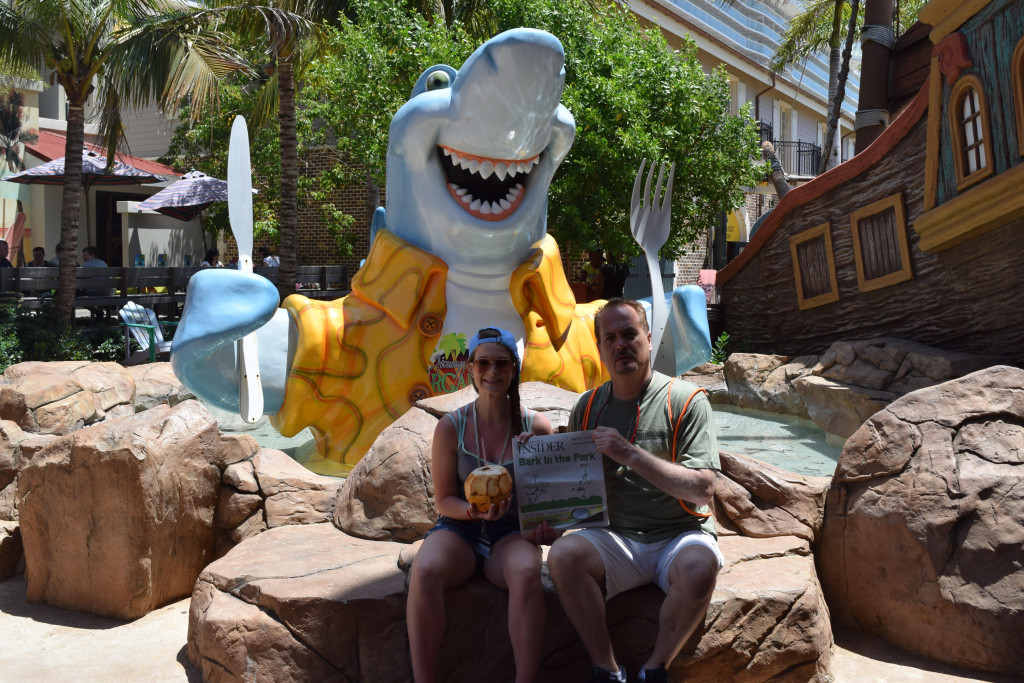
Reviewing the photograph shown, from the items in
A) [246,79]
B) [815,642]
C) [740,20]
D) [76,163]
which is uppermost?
[740,20]

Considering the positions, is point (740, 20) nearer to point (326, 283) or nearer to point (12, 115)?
point (326, 283)

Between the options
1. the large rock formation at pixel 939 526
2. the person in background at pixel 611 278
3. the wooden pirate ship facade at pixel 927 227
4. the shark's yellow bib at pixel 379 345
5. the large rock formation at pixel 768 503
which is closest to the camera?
the large rock formation at pixel 939 526

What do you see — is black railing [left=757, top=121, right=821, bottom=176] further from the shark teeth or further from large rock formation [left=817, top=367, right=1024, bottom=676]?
large rock formation [left=817, top=367, right=1024, bottom=676]

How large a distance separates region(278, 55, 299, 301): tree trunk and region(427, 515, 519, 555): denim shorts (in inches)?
331

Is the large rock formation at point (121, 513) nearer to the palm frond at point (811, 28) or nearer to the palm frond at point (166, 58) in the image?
the palm frond at point (166, 58)

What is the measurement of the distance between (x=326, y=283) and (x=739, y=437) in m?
7.48

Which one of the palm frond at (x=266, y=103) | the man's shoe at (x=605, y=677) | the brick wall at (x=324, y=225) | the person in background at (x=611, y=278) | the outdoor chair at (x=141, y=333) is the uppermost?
the palm frond at (x=266, y=103)

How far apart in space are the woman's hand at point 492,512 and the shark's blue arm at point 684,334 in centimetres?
221

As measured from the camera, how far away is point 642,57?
29.1ft

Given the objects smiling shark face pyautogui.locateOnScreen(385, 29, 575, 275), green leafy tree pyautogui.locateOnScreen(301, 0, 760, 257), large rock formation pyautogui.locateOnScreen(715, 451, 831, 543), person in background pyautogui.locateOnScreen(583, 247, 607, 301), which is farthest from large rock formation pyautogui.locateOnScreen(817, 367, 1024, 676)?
person in background pyautogui.locateOnScreen(583, 247, 607, 301)

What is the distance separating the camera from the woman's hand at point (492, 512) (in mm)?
2217

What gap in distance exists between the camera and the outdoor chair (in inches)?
370

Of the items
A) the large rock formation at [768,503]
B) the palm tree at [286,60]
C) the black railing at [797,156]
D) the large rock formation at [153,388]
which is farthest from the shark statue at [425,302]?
the black railing at [797,156]

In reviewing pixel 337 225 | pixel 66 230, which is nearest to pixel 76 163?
pixel 66 230
